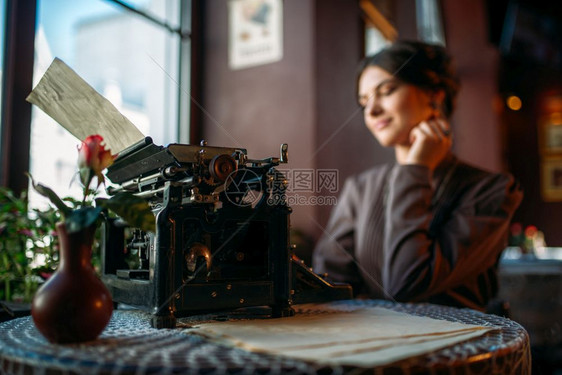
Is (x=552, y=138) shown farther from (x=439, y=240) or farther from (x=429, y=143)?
(x=439, y=240)

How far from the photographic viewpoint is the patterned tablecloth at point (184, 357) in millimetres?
669

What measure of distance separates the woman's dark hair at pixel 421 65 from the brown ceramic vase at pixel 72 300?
1465 mm

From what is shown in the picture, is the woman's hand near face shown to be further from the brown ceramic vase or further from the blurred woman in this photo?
the brown ceramic vase

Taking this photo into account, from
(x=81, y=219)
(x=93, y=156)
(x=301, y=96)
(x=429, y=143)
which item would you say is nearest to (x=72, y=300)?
(x=81, y=219)

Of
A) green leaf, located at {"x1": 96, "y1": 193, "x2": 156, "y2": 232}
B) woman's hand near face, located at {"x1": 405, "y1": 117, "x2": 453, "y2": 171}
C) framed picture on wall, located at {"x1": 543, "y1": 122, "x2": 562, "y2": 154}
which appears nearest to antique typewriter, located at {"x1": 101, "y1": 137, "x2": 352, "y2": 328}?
green leaf, located at {"x1": 96, "y1": 193, "x2": 156, "y2": 232}

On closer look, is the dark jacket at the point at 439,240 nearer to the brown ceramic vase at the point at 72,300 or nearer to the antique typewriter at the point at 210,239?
the antique typewriter at the point at 210,239

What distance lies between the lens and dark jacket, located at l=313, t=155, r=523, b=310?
162 centimetres

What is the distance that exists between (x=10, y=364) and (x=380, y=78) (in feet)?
5.46

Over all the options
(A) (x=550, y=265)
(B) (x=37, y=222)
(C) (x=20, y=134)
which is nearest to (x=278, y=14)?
(C) (x=20, y=134)

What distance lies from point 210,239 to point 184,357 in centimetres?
38

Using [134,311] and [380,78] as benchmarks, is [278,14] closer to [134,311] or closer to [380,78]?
[380,78]

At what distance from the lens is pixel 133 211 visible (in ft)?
2.80

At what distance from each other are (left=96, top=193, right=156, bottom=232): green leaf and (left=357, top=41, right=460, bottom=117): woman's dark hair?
1.38 m

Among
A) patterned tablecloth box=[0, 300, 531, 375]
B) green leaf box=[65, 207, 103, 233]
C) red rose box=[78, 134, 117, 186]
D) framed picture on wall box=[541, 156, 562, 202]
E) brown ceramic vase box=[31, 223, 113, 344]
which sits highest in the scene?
framed picture on wall box=[541, 156, 562, 202]
